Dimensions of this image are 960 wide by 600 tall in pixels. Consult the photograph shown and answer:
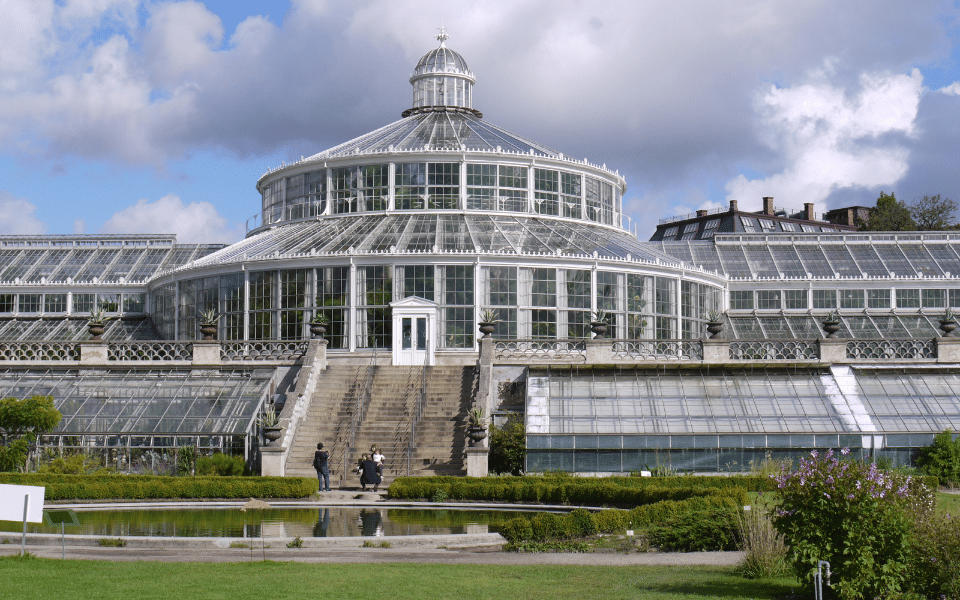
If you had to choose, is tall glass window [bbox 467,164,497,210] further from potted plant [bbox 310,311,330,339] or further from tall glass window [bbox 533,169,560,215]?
potted plant [bbox 310,311,330,339]

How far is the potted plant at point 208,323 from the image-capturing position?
1494 inches

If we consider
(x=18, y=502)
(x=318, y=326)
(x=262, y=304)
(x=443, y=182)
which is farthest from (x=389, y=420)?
(x=18, y=502)

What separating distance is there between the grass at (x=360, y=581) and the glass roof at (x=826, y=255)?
38818mm

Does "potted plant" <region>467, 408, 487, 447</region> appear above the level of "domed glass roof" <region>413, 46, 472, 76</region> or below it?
below

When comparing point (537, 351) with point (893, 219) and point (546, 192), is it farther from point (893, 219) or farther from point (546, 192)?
point (893, 219)

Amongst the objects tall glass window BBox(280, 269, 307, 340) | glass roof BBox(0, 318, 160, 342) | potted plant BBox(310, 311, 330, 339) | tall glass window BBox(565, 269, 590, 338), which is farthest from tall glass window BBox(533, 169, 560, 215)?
glass roof BBox(0, 318, 160, 342)

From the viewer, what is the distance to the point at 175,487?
27703 mm

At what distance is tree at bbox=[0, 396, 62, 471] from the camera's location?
104 feet

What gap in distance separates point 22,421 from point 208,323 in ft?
26.8

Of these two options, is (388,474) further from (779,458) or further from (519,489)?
(779,458)

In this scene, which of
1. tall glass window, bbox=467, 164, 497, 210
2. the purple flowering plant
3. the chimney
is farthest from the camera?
the chimney

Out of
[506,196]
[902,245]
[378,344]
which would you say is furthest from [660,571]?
[902,245]

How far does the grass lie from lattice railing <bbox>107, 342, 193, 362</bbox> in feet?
72.1

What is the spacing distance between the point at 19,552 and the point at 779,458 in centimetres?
2151
